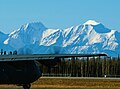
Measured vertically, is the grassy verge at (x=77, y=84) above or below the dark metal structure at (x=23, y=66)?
below

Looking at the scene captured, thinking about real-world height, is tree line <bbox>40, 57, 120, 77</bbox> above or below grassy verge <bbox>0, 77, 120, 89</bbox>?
below

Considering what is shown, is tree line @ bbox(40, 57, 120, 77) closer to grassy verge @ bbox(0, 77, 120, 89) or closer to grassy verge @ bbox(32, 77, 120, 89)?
grassy verge @ bbox(32, 77, 120, 89)

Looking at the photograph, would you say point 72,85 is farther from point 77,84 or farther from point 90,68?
point 90,68

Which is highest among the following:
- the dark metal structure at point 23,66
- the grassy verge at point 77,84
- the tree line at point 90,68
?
the dark metal structure at point 23,66

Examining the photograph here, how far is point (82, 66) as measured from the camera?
14888 cm

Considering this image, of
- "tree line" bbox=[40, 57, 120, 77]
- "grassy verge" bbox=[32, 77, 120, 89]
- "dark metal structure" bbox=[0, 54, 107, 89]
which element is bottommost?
"tree line" bbox=[40, 57, 120, 77]

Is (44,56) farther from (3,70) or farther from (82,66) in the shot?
(82,66)

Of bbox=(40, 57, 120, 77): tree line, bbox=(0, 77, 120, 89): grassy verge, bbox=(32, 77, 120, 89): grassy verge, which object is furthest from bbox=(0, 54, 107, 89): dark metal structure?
bbox=(40, 57, 120, 77): tree line

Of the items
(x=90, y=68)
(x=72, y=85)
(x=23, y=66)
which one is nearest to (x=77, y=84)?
(x=72, y=85)

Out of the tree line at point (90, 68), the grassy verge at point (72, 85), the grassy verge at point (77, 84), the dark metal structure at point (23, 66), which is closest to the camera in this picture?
the dark metal structure at point (23, 66)

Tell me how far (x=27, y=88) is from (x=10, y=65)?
3.63 m

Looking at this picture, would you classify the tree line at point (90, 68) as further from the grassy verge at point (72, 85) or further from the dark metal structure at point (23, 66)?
the dark metal structure at point (23, 66)

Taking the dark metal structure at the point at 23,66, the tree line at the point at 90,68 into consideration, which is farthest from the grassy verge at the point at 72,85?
the tree line at the point at 90,68

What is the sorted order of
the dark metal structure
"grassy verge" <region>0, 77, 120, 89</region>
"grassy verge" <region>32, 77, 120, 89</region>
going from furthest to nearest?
1. "grassy verge" <region>32, 77, 120, 89</region>
2. "grassy verge" <region>0, 77, 120, 89</region>
3. the dark metal structure
